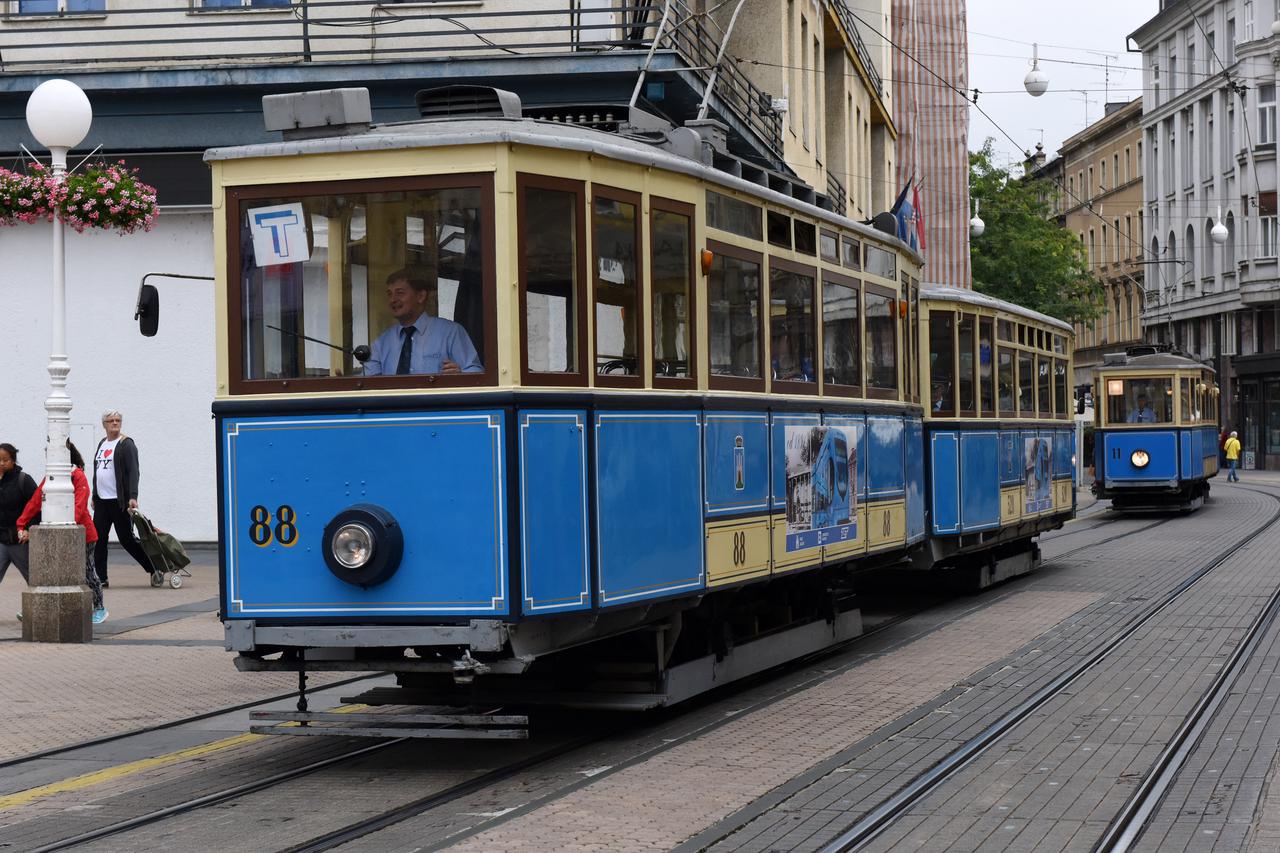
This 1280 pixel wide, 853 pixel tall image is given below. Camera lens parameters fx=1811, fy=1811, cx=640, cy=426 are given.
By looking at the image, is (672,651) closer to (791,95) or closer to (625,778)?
(625,778)

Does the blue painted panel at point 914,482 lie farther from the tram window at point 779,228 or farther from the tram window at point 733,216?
Result: the tram window at point 733,216

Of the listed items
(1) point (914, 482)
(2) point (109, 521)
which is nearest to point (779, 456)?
(1) point (914, 482)

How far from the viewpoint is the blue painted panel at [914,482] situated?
14.0 metres

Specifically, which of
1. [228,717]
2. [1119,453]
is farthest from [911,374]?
[1119,453]

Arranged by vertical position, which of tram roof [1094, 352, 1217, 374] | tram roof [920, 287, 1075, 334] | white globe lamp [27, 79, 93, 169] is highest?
white globe lamp [27, 79, 93, 169]

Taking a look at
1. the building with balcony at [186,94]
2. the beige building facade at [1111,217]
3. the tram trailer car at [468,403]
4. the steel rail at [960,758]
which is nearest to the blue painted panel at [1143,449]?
the building with balcony at [186,94]

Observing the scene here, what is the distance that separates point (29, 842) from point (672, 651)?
3.80 meters

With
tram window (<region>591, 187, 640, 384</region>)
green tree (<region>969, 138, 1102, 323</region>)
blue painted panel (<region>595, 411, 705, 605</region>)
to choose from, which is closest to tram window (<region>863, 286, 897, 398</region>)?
blue painted panel (<region>595, 411, 705, 605</region>)

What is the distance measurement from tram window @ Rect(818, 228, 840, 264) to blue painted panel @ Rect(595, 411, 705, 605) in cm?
257

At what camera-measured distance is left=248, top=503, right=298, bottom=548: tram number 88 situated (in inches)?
335

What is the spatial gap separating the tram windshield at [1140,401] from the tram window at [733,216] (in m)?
24.3

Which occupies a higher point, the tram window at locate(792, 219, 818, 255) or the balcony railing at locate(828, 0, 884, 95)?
the balcony railing at locate(828, 0, 884, 95)

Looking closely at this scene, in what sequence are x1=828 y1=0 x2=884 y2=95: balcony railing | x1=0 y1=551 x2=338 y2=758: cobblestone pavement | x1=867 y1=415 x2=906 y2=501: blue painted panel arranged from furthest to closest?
x1=828 y1=0 x2=884 y2=95: balcony railing → x1=867 y1=415 x2=906 y2=501: blue painted panel → x1=0 y1=551 x2=338 y2=758: cobblestone pavement

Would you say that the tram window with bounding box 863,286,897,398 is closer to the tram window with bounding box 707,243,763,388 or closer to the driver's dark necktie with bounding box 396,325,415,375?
the tram window with bounding box 707,243,763,388
